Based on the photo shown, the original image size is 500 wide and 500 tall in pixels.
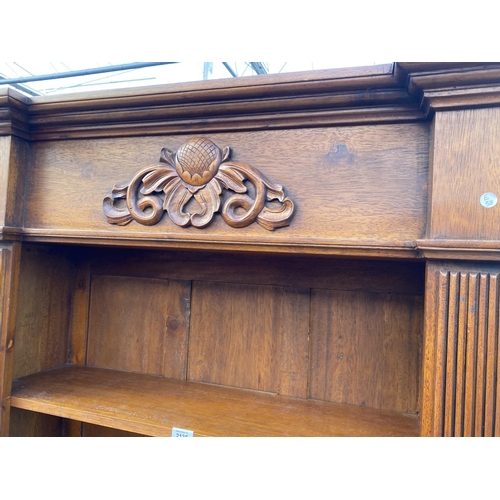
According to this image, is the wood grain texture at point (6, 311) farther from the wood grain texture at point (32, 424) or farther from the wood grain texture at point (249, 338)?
the wood grain texture at point (249, 338)

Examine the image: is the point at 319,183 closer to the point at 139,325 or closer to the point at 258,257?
the point at 258,257

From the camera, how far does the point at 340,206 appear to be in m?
0.54

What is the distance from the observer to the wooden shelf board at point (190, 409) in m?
0.64

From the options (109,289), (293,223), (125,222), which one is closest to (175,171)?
(125,222)

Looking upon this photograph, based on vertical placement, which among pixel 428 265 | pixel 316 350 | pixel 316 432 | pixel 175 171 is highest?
pixel 175 171

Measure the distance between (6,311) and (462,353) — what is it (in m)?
0.82

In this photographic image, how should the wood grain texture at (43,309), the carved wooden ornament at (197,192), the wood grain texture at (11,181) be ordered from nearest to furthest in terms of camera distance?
the carved wooden ornament at (197,192)
the wood grain texture at (11,181)
the wood grain texture at (43,309)

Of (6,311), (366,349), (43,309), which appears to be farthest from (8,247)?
(366,349)

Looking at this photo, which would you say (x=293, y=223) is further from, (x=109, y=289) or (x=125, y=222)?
(x=109, y=289)

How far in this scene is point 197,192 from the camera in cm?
61

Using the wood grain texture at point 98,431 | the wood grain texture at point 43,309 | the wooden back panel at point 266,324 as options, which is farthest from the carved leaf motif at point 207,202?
the wood grain texture at point 98,431

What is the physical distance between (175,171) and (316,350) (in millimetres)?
485

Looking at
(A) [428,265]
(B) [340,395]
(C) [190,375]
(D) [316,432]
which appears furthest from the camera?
(C) [190,375]

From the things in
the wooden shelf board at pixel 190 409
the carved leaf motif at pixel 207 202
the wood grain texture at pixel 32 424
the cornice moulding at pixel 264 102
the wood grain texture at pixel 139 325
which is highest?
the cornice moulding at pixel 264 102
